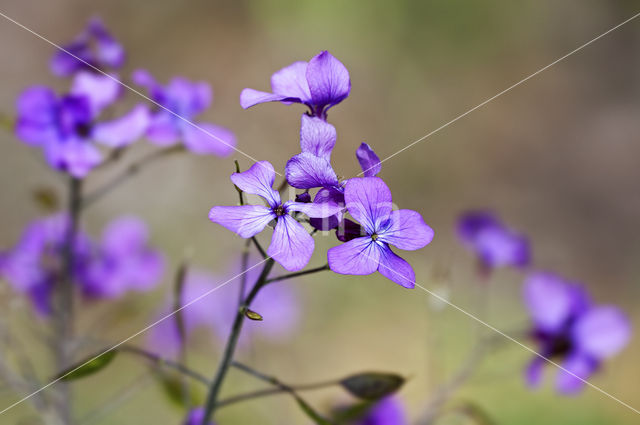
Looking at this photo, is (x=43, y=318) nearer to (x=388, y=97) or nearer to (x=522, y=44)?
(x=388, y=97)

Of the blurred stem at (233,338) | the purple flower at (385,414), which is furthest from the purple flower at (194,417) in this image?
the purple flower at (385,414)

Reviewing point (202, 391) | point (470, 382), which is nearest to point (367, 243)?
point (202, 391)

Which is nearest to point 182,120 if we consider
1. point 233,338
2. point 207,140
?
point 207,140

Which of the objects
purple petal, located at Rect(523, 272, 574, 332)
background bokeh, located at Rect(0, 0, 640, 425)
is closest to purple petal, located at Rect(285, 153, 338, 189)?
purple petal, located at Rect(523, 272, 574, 332)

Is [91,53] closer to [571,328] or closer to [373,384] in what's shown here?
[373,384]

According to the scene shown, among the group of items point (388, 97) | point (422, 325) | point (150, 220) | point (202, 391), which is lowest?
point (422, 325)

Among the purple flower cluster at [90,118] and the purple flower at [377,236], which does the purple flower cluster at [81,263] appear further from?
the purple flower at [377,236]
